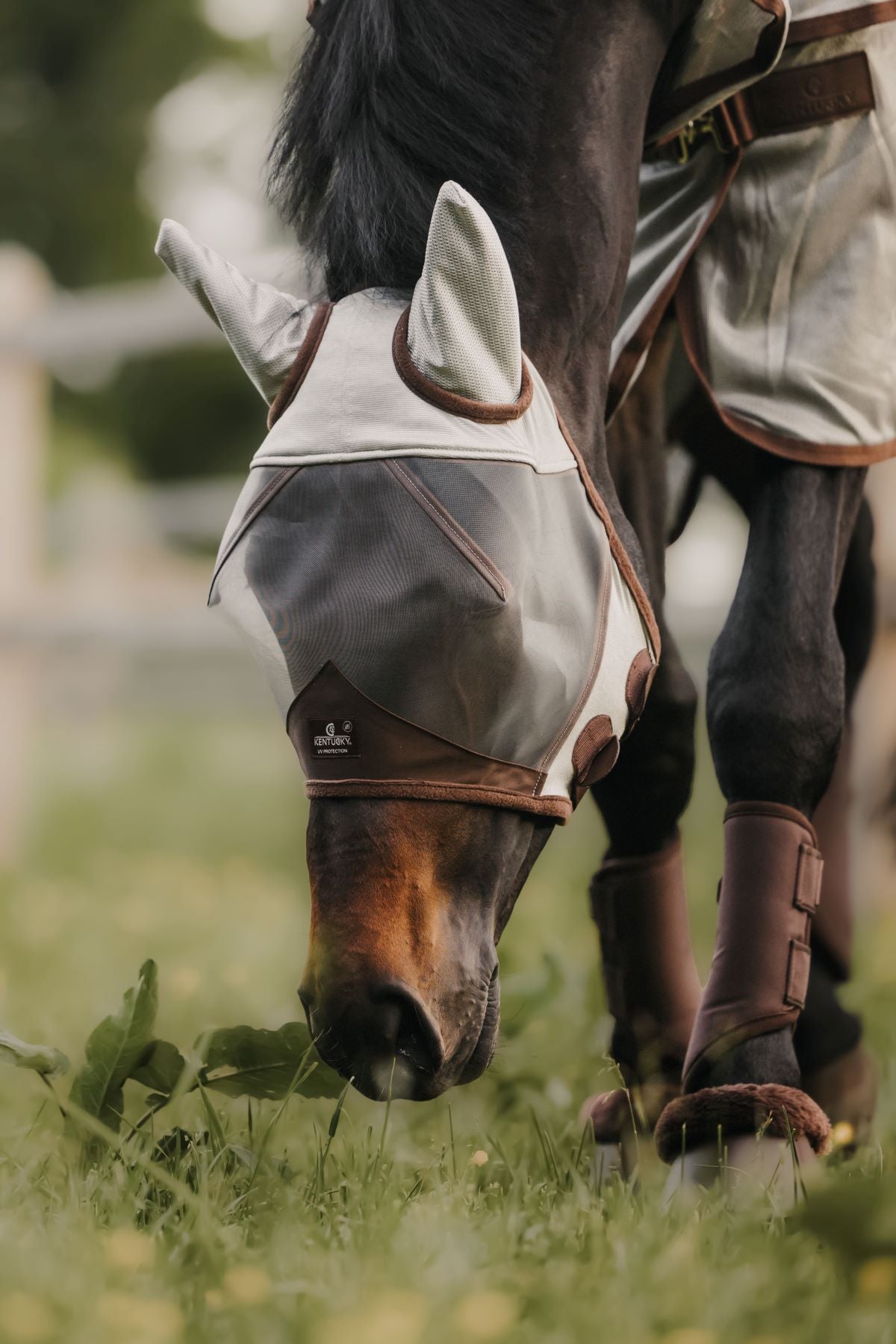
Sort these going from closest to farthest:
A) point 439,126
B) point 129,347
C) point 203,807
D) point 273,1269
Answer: point 273,1269 < point 439,126 < point 129,347 < point 203,807

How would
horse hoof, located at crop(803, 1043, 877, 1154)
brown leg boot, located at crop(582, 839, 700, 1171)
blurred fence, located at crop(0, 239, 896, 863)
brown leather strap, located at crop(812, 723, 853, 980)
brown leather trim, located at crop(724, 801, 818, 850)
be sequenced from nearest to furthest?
brown leather trim, located at crop(724, 801, 818, 850) → brown leg boot, located at crop(582, 839, 700, 1171) → horse hoof, located at crop(803, 1043, 877, 1154) → brown leather strap, located at crop(812, 723, 853, 980) → blurred fence, located at crop(0, 239, 896, 863)

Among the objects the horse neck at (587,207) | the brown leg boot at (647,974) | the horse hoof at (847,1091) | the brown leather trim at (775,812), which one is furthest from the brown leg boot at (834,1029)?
the horse neck at (587,207)

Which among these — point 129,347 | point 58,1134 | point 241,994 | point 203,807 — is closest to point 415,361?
point 58,1134

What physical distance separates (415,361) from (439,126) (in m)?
0.30

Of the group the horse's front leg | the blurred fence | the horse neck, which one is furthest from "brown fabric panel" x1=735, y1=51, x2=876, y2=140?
the blurred fence

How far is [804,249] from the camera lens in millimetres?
1663

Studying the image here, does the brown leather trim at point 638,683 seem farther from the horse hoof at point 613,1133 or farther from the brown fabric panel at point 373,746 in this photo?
the horse hoof at point 613,1133

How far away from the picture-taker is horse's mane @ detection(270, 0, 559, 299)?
4.81 feet

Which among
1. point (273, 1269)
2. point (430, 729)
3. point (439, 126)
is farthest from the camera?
point (439, 126)

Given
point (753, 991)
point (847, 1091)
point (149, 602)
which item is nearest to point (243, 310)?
point (753, 991)

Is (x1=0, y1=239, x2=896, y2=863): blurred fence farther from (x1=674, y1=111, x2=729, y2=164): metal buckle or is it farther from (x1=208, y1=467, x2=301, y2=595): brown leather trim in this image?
(x1=208, y1=467, x2=301, y2=595): brown leather trim

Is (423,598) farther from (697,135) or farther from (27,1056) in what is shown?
(697,135)

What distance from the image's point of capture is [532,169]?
1511 millimetres

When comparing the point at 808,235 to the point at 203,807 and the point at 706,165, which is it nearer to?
the point at 706,165
